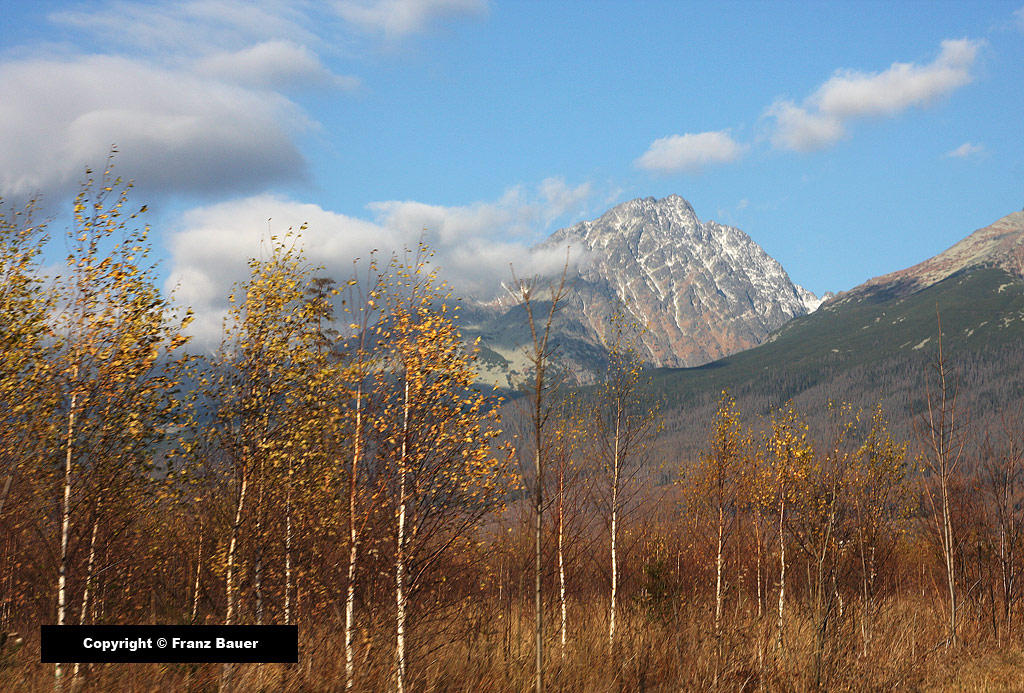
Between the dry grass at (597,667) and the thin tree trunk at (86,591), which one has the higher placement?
the thin tree trunk at (86,591)

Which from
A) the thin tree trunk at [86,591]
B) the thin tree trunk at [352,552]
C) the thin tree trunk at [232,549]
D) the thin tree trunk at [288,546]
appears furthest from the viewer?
the thin tree trunk at [288,546]

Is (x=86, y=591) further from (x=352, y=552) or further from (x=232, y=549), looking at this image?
(x=352, y=552)

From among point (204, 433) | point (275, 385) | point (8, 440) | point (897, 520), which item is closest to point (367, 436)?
point (275, 385)

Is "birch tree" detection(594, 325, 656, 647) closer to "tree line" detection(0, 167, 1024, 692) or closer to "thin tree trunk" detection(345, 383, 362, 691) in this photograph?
"tree line" detection(0, 167, 1024, 692)

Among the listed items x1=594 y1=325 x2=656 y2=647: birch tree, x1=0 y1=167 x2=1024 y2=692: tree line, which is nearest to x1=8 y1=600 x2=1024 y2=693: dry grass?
x1=0 y1=167 x2=1024 y2=692: tree line

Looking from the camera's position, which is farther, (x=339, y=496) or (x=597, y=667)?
(x=339, y=496)

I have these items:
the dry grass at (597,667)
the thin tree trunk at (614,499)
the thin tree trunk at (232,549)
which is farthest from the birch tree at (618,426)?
the thin tree trunk at (232,549)

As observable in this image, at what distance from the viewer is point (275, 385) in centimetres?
1581

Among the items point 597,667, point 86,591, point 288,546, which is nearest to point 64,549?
point 86,591

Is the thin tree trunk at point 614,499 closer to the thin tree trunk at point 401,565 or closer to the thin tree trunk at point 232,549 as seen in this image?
the thin tree trunk at point 401,565

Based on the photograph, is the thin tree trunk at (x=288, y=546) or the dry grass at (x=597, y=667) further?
the thin tree trunk at (x=288, y=546)

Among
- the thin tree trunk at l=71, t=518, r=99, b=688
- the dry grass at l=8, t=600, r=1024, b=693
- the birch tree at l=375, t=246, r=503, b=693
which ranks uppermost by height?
the birch tree at l=375, t=246, r=503, b=693

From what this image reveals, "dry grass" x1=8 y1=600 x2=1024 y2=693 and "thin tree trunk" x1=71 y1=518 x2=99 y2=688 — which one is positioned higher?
"thin tree trunk" x1=71 y1=518 x2=99 y2=688

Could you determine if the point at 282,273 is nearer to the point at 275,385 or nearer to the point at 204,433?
the point at 275,385
